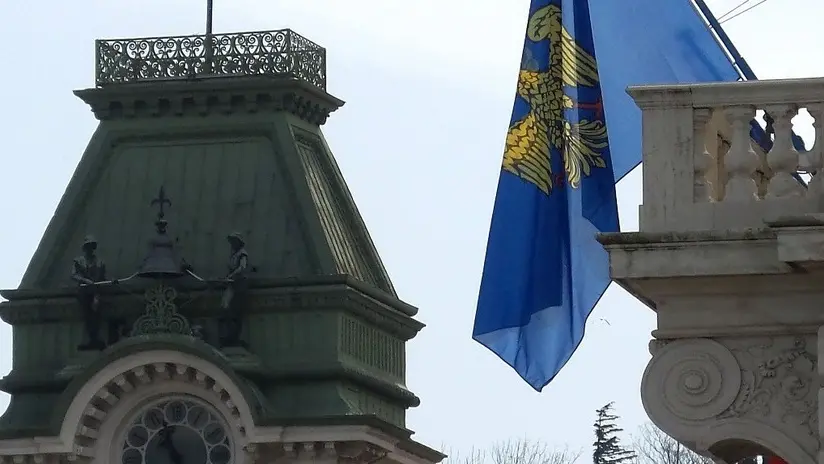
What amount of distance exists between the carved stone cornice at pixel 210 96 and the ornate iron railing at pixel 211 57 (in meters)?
0.12

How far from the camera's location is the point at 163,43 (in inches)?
2066

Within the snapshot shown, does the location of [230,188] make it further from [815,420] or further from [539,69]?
[815,420]

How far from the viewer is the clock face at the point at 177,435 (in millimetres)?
49562

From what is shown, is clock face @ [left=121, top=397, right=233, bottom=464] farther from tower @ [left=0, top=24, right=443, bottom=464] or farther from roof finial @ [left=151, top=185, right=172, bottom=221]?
roof finial @ [left=151, top=185, right=172, bottom=221]

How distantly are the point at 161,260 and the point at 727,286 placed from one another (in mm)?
32362

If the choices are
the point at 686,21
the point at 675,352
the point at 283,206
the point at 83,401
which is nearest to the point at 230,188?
the point at 283,206

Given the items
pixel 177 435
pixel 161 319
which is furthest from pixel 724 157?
pixel 177 435

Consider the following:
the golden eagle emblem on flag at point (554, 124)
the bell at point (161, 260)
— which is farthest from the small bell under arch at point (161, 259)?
the golden eagle emblem on flag at point (554, 124)

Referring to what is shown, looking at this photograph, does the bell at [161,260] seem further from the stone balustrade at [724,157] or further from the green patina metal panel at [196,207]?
the stone balustrade at [724,157]

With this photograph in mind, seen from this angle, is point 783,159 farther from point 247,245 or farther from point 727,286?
point 247,245

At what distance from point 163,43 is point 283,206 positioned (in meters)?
3.07

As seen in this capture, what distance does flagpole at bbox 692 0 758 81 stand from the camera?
863 inches

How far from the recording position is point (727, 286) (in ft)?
61.5

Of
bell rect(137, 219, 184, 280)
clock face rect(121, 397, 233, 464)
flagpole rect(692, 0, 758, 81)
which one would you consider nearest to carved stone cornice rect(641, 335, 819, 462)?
flagpole rect(692, 0, 758, 81)
